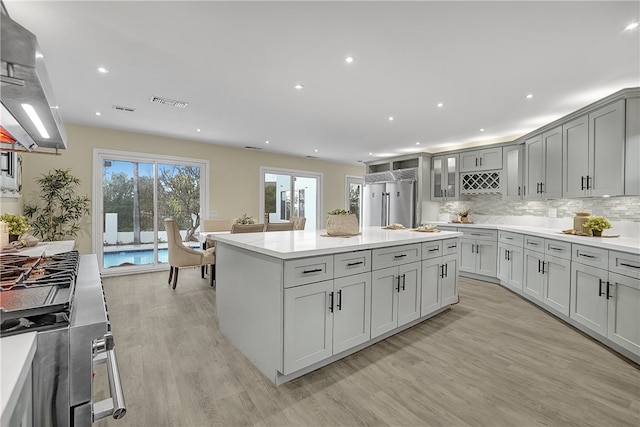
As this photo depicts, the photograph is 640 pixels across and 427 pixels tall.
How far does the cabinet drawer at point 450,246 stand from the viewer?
321 cm

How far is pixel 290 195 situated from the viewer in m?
7.71

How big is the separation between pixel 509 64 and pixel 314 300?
270 cm

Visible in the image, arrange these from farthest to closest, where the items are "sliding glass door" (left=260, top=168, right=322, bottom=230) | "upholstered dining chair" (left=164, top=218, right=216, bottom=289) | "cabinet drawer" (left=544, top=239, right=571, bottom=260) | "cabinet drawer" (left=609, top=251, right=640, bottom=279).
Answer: "sliding glass door" (left=260, top=168, right=322, bottom=230) < "upholstered dining chair" (left=164, top=218, right=216, bottom=289) < "cabinet drawer" (left=544, top=239, right=571, bottom=260) < "cabinet drawer" (left=609, top=251, right=640, bottom=279)

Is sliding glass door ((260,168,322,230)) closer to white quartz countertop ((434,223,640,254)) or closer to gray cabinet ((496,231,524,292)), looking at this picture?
gray cabinet ((496,231,524,292))

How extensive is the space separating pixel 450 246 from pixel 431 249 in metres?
0.44

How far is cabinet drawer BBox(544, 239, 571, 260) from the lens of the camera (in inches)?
119

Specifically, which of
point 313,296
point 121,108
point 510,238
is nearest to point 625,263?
point 510,238

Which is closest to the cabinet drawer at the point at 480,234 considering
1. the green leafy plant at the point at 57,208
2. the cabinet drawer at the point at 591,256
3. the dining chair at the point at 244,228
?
the cabinet drawer at the point at 591,256

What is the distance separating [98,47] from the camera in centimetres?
239

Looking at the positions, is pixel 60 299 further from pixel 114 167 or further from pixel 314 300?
pixel 114 167

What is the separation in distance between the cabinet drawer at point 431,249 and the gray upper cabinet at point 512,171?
2.53 m

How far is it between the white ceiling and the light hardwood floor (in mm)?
2522

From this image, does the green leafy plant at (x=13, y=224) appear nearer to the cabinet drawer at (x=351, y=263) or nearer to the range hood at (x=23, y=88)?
the range hood at (x=23, y=88)

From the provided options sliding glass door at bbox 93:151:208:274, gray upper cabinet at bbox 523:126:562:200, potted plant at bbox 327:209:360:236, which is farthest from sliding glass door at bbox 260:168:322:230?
gray upper cabinet at bbox 523:126:562:200
